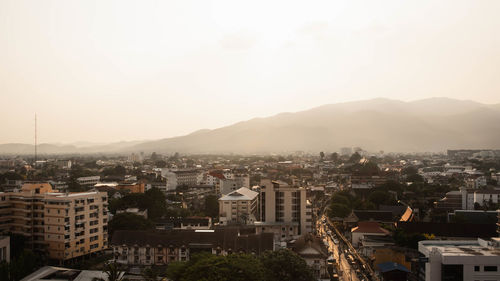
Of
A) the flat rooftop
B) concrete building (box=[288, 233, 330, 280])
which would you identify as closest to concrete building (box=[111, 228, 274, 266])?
concrete building (box=[288, 233, 330, 280])

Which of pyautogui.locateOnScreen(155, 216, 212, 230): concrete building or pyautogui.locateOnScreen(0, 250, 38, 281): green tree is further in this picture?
pyautogui.locateOnScreen(155, 216, 212, 230): concrete building

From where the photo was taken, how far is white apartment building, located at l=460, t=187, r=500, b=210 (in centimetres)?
3422

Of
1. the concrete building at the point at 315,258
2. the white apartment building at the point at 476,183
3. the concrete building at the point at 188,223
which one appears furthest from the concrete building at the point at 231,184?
the white apartment building at the point at 476,183

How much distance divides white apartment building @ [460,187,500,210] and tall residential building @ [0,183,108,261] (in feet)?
85.0

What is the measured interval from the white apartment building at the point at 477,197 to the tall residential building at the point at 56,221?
25.9 meters

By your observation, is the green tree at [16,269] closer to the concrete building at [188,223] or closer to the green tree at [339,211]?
the concrete building at [188,223]

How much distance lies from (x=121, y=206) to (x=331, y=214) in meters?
13.5

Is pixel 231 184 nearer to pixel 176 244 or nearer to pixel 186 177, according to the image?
pixel 186 177

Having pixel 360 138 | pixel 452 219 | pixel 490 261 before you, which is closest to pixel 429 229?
pixel 452 219

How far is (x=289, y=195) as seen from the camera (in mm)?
24750

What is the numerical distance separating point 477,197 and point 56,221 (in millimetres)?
29589

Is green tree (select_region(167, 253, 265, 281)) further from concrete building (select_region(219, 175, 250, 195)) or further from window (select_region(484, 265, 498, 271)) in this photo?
concrete building (select_region(219, 175, 250, 195))

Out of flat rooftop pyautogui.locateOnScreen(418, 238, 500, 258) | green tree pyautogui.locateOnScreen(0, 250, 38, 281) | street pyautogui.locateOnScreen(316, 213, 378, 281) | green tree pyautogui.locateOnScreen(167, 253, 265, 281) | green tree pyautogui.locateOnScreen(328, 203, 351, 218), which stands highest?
flat rooftop pyautogui.locateOnScreen(418, 238, 500, 258)

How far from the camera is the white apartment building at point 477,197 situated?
3422 cm
